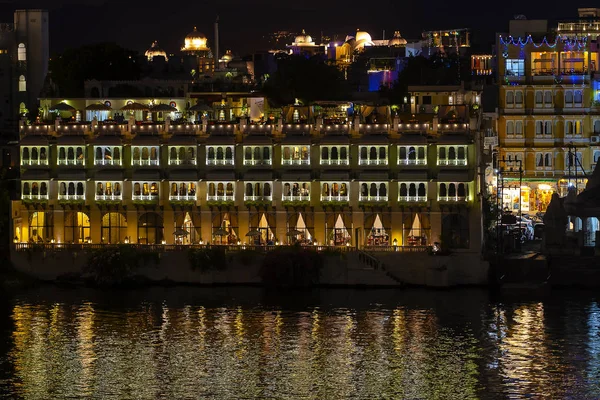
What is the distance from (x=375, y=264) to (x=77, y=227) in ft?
82.3

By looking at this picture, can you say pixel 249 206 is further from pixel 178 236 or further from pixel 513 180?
pixel 513 180

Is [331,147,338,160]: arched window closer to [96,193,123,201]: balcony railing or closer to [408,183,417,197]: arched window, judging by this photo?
[408,183,417,197]: arched window

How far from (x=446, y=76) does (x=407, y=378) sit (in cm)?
9688

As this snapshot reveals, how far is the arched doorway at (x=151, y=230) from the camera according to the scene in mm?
140500

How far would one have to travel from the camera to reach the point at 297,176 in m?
139

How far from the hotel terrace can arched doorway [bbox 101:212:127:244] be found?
8 centimetres

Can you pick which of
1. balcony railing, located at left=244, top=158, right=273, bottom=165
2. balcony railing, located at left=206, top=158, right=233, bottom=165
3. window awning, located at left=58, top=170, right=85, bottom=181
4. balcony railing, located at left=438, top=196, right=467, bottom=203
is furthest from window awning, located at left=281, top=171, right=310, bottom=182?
window awning, located at left=58, top=170, right=85, bottom=181

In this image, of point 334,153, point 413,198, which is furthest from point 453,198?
point 334,153

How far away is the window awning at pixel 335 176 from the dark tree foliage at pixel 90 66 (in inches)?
1896

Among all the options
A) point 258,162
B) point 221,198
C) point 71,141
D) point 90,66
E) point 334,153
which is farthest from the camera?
point 90,66

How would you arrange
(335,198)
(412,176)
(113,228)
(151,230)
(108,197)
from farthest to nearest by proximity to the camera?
(108,197) < (113,228) < (151,230) < (335,198) < (412,176)

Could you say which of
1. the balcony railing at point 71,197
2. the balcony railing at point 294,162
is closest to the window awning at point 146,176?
the balcony railing at point 71,197

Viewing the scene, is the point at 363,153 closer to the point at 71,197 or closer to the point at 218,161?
the point at 218,161

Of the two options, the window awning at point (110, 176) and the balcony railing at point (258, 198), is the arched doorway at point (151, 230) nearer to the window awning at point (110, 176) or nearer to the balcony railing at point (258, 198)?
the window awning at point (110, 176)
